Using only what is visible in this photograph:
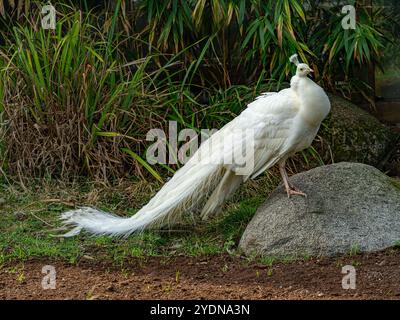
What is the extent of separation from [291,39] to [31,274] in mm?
3176

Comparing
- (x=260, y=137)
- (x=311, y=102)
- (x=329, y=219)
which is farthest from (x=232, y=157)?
(x=329, y=219)

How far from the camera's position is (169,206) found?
509 centimetres

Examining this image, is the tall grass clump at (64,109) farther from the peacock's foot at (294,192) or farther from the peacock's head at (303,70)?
the peacock's head at (303,70)

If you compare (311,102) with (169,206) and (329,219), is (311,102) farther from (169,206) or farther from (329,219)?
(169,206)

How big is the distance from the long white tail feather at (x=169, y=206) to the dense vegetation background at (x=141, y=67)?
0.75 m

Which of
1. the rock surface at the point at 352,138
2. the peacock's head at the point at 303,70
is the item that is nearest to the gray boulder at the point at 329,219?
the peacock's head at the point at 303,70

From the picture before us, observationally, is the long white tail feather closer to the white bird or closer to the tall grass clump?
the white bird

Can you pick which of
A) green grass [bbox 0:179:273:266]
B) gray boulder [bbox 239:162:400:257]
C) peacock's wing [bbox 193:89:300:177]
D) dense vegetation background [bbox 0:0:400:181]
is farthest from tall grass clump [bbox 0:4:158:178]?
gray boulder [bbox 239:162:400:257]

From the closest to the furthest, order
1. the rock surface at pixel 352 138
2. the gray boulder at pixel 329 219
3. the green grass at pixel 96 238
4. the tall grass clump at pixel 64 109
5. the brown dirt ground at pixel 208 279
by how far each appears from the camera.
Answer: the brown dirt ground at pixel 208 279
the gray boulder at pixel 329 219
the green grass at pixel 96 238
the tall grass clump at pixel 64 109
the rock surface at pixel 352 138

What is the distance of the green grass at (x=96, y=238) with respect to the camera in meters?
4.91

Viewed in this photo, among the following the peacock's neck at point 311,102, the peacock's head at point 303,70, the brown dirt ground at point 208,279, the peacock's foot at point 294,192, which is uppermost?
the peacock's head at point 303,70

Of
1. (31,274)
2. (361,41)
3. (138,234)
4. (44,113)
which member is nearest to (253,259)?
(138,234)

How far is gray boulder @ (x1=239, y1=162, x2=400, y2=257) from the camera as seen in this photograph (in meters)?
4.79

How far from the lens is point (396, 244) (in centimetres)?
480
